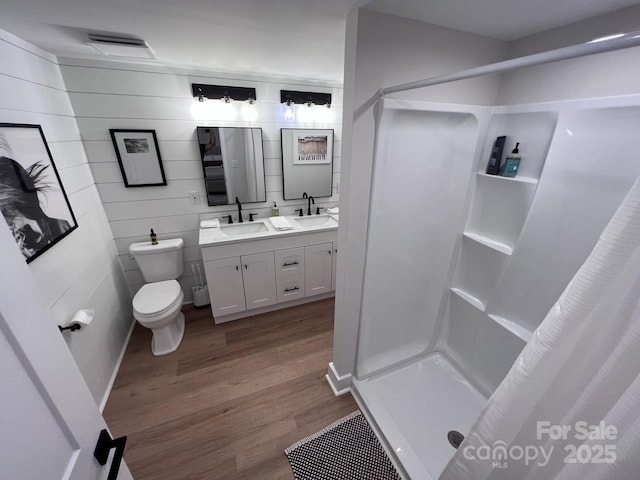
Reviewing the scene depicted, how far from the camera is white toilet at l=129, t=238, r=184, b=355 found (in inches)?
73.6

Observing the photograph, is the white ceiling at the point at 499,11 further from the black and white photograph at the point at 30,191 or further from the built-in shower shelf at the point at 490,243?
the black and white photograph at the point at 30,191

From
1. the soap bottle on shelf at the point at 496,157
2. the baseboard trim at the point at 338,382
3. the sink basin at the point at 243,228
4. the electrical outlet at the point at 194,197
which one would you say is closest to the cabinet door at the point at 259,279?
the sink basin at the point at 243,228

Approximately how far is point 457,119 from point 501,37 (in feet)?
1.44

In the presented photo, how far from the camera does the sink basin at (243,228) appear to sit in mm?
2400

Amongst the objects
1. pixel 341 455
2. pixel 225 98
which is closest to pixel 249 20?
pixel 225 98

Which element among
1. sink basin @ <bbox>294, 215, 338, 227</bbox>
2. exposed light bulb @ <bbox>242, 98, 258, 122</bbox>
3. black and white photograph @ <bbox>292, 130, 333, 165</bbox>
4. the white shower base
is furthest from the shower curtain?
exposed light bulb @ <bbox>242, 98, 258, 122</bbox>

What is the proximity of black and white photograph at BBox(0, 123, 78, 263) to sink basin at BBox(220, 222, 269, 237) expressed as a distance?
3.59ft

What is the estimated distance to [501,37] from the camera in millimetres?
1279

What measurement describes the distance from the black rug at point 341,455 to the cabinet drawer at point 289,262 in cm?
126

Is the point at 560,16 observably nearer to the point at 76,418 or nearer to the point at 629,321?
the point at 629,321

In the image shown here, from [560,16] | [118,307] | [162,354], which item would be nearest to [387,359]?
[162,354]

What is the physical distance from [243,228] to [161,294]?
90 centimetres

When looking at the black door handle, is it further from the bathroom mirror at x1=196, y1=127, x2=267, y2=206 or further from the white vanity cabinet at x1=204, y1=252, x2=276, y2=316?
the bathroom mirror at x1=196, y1=127, x2=267, y2=206

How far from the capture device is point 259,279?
7.57 feet
